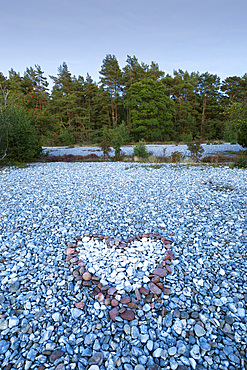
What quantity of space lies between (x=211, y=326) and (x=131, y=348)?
66 centimetres

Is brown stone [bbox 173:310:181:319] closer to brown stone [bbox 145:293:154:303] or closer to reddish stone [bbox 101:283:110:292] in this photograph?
brown stone [bbox 145:293:154:303]

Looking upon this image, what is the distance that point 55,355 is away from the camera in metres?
1.34

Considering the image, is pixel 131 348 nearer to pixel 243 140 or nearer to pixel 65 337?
pixel 65 337

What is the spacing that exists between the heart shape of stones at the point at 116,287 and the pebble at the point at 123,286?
0.01 meters

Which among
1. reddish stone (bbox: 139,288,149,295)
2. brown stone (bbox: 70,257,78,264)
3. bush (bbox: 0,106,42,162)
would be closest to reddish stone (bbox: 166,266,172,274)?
reddish stone (bbox: 139,288,149,295)

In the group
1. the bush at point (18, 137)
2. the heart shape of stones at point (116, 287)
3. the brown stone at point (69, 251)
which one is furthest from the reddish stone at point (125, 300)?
the bush at point (18, 137)

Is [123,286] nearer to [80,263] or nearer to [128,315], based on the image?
[128,315]

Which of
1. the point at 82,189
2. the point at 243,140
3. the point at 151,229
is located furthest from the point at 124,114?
the point at 151,229

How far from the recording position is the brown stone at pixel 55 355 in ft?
4.32

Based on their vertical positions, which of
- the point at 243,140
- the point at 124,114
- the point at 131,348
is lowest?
the point at 131,348

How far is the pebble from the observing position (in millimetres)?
1365

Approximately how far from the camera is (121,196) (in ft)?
14.5

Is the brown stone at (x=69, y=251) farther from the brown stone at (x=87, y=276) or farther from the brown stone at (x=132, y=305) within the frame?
the brown stone at (x=132, y=305)

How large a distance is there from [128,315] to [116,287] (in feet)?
1.05
